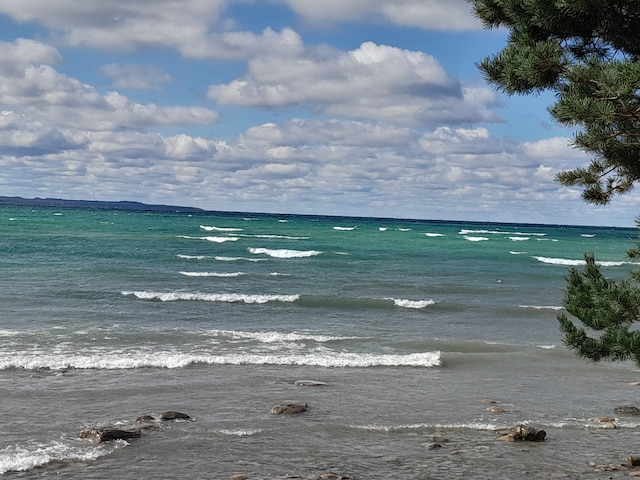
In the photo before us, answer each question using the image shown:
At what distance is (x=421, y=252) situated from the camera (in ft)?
192

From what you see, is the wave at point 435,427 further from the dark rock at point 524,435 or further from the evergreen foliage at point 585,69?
the evergreen foliage at point 585,69

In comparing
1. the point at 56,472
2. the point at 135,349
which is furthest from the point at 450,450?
the point at 135,349

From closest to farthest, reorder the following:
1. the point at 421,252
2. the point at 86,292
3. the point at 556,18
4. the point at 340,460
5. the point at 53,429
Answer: the point at 556,18 → the point at 340,460 → the point at 53,429 → the point at 86,292 → the point at 421,252

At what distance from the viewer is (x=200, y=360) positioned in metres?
16.4

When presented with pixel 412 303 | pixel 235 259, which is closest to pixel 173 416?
pixel 412 303

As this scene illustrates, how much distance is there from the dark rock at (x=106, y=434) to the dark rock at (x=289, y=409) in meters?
2.65

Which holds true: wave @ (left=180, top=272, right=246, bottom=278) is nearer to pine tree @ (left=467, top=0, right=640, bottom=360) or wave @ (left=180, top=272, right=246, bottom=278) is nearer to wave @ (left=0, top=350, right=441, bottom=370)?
wave @ (left=0, top=350, right=441, bottom=370)

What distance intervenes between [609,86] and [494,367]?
12002 mm

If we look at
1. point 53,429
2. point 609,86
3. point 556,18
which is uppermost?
point 556,18

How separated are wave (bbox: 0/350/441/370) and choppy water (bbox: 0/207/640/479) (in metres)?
0.06

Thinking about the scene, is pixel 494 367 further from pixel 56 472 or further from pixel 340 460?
pixel 56 472

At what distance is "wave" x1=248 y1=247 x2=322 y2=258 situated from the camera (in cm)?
5017

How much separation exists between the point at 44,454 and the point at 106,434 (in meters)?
0.95

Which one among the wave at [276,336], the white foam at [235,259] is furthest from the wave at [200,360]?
the white foam at [235,259]
